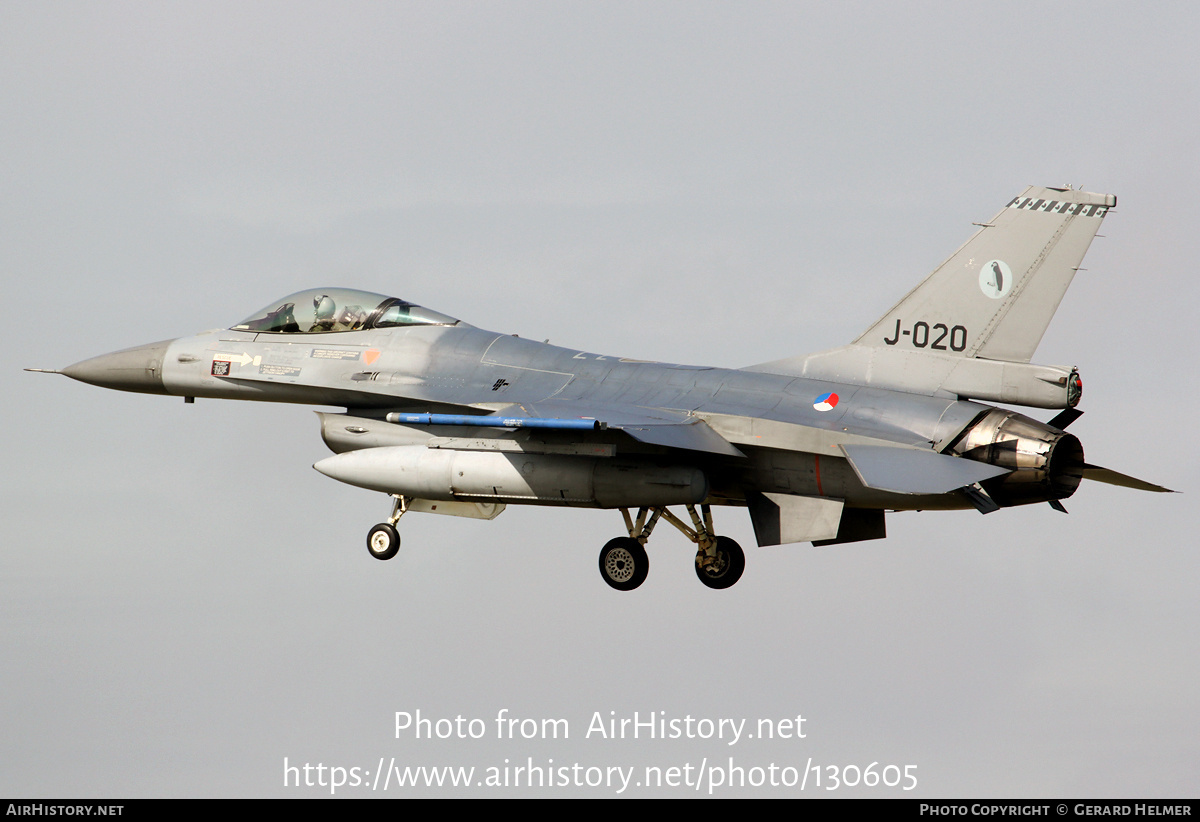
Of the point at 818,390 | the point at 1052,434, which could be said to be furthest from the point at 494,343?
the point at 1052,434

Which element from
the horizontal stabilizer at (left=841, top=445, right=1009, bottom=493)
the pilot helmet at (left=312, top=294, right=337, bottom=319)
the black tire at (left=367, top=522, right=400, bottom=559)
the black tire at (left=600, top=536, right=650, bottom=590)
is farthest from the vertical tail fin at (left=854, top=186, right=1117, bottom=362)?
the pilot helmet at (left=312, top=294, right=337, bottom=319)

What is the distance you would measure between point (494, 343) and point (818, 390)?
4.16 meters

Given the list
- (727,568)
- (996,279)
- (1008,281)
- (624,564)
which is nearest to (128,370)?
(624,564)

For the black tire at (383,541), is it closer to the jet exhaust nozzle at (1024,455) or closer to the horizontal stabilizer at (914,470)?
the horizontal stabilizer at (914,470)

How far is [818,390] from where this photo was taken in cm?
1727

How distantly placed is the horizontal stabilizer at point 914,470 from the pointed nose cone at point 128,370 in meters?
9.20

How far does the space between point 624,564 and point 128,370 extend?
23.2 feet

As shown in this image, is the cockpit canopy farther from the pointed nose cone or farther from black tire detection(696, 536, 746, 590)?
black tire detection(696, 536, 746, 590)

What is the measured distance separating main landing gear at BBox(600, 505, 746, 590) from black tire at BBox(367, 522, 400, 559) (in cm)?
249

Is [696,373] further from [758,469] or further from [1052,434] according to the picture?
[1052,434]

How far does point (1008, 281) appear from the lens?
1688cm

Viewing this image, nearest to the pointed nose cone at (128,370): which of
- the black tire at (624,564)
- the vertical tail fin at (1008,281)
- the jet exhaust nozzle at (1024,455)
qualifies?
the black tire at (624,564)

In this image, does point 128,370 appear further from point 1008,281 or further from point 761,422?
point 1008,281

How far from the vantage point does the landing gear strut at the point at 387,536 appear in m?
18.8
